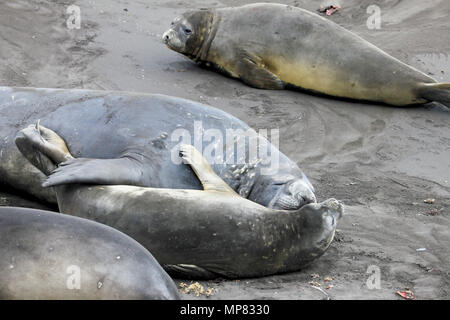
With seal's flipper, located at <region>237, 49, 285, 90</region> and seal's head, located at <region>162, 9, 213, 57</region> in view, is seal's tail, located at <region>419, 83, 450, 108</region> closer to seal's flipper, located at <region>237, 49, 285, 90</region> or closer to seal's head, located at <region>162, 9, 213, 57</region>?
seal's flipper, located at <region>237, 49, 285, 90</region>

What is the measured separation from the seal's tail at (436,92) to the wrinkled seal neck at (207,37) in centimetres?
244

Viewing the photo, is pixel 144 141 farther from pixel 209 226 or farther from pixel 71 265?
pixel 71 265

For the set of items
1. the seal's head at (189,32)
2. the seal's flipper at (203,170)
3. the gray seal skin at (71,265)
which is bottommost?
the seal's head at (189,32)

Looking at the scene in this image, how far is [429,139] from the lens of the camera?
7012 millimetres

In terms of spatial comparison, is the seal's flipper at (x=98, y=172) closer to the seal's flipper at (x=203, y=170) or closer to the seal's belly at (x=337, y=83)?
the seal's flipper at (x=203, y=170)

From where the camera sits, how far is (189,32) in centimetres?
888

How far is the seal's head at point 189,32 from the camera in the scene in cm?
875

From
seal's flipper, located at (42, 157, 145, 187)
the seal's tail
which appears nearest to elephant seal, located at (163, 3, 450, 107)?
the seal's tail

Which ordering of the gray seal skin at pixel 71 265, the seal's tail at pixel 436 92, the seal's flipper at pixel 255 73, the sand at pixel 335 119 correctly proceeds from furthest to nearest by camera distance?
1. the seal's flipper at pixel 255 73
2. the seal's tail at pixel 436 92
3. the sand at pixel 335 119
4. the gray seal skin at pixel 71 265

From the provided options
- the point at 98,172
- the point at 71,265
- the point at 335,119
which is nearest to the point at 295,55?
the point at 335,119

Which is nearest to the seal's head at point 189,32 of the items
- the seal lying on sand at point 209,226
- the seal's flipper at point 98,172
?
the seal's flipper at point 98,172
